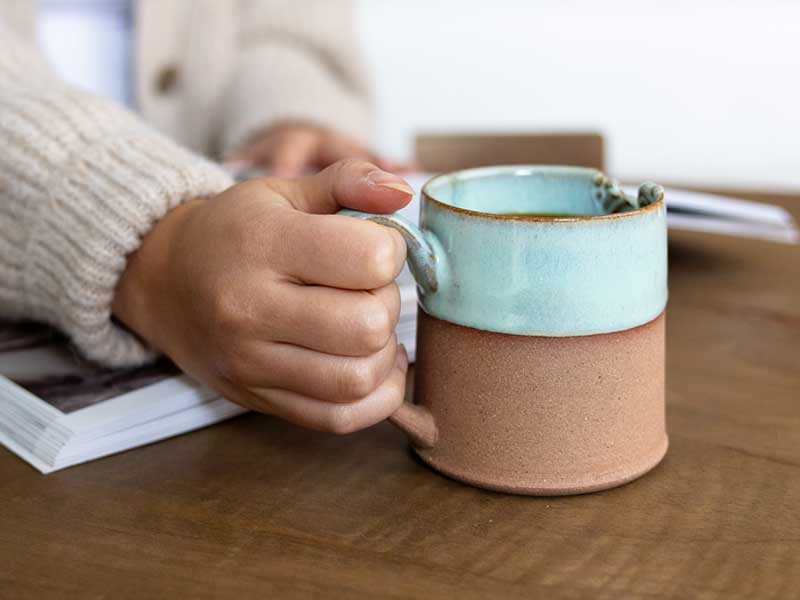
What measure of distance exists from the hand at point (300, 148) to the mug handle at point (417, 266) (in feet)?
2.02

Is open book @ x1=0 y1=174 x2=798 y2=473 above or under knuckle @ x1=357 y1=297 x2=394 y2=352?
under

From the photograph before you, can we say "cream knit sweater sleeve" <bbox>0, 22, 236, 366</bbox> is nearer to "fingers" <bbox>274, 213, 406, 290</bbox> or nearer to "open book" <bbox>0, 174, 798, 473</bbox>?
"open book" <bbox>0, 174, 798, 473</bbox>

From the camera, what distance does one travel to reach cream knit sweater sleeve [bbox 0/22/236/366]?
1.63ft

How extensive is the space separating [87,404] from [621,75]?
1428 mm

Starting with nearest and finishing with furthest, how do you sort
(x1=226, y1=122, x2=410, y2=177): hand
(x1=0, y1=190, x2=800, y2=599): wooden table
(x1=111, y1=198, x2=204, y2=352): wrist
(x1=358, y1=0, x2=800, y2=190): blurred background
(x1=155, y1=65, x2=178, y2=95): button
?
(x1=0, y1=190, x2=800, y2=599): wooden table
(x1=111, y1=198, x2=204, y2=352): wrist
(x1=226, y1=122, x2=410, y2=177): hand
(x1=155, y1=65, x2=178, y2=95): button
(x1=358, y1=0, x2=800, y2=190): blurred background

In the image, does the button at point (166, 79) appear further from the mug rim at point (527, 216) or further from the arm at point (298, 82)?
the mug rim at point (527, 216)

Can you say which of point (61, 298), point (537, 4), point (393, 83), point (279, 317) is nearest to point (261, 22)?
point (393, 83)

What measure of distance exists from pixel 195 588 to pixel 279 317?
0.38 ft

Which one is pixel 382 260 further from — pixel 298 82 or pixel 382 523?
pixel 298 82

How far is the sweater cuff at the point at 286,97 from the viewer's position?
108cm

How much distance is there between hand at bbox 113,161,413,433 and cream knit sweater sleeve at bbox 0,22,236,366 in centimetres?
6

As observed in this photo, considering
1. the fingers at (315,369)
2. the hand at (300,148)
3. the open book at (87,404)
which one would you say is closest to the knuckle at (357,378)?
the fingers at (315,369)

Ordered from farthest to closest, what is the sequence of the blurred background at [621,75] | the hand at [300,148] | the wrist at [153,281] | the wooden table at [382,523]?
the blurred background at [621,75], the hand at [300,148], the wrist at [153,281], the wooden table at [382,523]

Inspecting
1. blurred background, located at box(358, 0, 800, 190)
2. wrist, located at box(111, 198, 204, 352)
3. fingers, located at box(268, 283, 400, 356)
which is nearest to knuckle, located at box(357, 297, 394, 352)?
fingers, located at box(268, 283, 400, 356)
